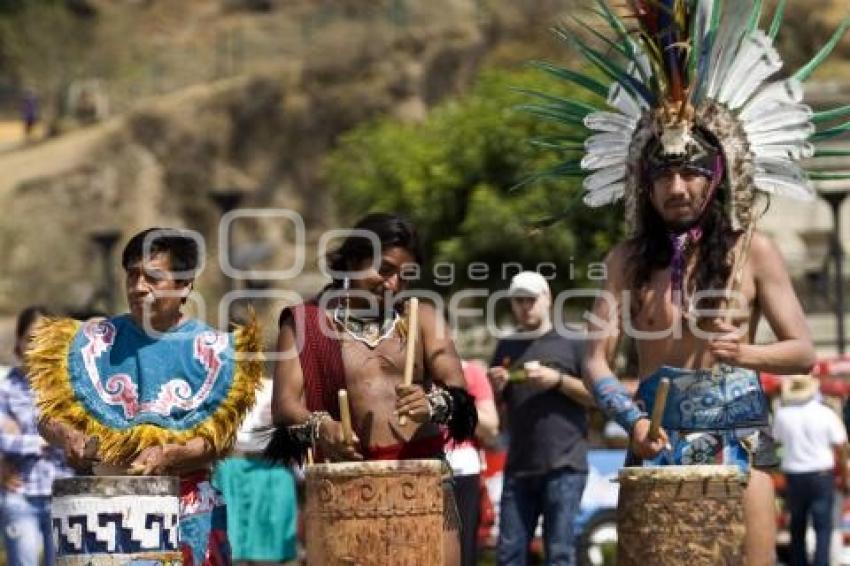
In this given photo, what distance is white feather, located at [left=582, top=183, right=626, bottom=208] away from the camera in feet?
29.1

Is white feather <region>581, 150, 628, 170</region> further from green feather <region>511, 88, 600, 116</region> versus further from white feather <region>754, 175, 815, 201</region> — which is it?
white feather <region>754, 175, 815, 201</region>

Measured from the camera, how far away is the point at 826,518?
15.7 meters

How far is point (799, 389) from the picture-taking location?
1597 centimetres

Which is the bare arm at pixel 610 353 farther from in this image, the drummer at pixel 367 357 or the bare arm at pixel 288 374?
the bare arm at pixel 288 374

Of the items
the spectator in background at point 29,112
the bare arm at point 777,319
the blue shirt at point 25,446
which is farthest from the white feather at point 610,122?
the spectator in background at point 29,112

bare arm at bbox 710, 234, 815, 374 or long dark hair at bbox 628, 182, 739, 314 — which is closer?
bare arm at bbox 710, 234, 815, 374

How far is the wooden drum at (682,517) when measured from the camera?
741cm

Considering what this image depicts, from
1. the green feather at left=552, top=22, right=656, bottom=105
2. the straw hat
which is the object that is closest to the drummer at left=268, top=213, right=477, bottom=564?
the green feather at left=552, top=22, right=656, bottom=105

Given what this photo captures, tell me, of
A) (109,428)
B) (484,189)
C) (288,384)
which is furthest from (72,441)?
(484,189)

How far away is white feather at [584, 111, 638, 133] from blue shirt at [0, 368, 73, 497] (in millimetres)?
4454

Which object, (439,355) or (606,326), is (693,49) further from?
(439,355)

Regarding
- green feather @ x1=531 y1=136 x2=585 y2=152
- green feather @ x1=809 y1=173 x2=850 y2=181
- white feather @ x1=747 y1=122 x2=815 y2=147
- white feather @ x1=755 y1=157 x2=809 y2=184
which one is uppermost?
green feather @ x1=531 y1=136 x2=585 y2=152

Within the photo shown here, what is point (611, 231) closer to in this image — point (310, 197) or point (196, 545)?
point (196, 545)

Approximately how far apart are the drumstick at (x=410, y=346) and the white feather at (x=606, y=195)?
80 cm
